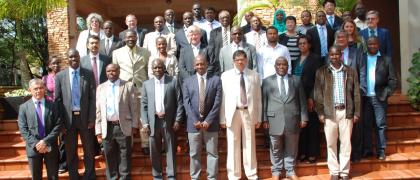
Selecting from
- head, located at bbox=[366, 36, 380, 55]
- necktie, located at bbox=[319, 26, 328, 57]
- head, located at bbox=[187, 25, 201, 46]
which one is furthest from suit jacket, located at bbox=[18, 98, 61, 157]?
head, located at bbox=[366, 36, 380, 55]

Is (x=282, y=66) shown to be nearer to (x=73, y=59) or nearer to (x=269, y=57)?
(x=269, y=57)

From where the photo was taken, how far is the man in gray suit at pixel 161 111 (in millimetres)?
5918

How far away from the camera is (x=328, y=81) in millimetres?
5965

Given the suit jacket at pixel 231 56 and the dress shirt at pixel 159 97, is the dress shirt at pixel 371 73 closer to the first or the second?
the suit jacket at pixel 231 56

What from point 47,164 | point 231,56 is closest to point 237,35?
point 231,56

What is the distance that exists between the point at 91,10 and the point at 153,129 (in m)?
10.3

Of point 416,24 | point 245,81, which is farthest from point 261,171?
point 416,24

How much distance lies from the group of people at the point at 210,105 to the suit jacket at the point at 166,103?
1 cm

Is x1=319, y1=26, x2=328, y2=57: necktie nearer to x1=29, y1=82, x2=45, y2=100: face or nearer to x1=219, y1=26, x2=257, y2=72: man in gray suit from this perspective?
x1=219, y1=26, x2=257, y2=72: man in gray suit

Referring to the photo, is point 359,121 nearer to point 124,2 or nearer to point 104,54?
point 104,54

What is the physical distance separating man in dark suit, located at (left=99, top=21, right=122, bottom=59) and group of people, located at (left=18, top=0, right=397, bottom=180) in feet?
1.49

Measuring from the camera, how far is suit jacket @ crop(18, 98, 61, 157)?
5.74m

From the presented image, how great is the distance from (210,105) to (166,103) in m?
0.60

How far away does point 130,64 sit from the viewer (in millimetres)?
6426
